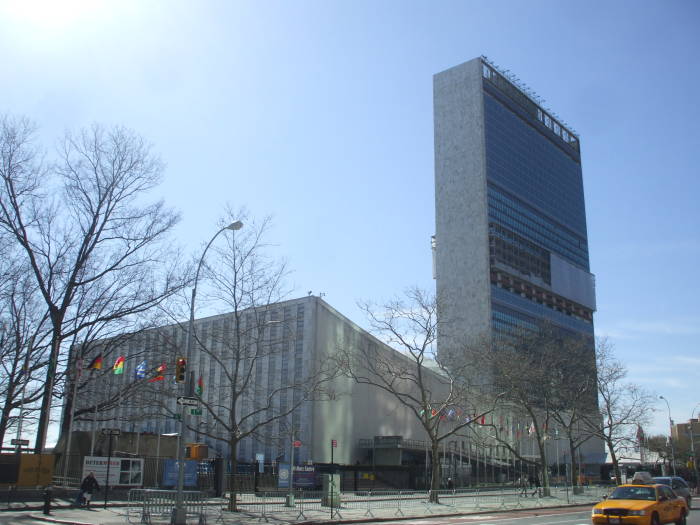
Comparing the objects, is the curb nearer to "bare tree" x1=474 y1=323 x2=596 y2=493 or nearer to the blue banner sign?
the blue banner sign

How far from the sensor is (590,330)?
17800 centimetres

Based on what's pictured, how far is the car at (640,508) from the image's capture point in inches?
750

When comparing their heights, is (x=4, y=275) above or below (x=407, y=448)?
above

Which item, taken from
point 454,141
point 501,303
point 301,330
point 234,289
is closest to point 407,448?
point 301,330

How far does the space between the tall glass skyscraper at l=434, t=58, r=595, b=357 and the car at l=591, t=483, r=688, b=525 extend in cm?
10647

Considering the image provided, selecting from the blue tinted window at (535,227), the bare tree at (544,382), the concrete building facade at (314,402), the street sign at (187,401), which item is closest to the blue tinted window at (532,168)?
the blue tinted window at (535,227)

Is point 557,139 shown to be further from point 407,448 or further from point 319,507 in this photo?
point 319,507

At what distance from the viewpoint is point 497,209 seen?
144 meters

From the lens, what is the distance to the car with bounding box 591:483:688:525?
19.1 meters

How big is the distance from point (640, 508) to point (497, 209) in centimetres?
12859

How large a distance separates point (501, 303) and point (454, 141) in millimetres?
38590

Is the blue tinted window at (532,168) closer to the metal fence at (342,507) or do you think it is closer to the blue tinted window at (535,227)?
the blue tinted window at (535,227)

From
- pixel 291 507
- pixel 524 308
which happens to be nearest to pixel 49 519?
pixel 291 507

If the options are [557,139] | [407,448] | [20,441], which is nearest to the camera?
[20,441]
